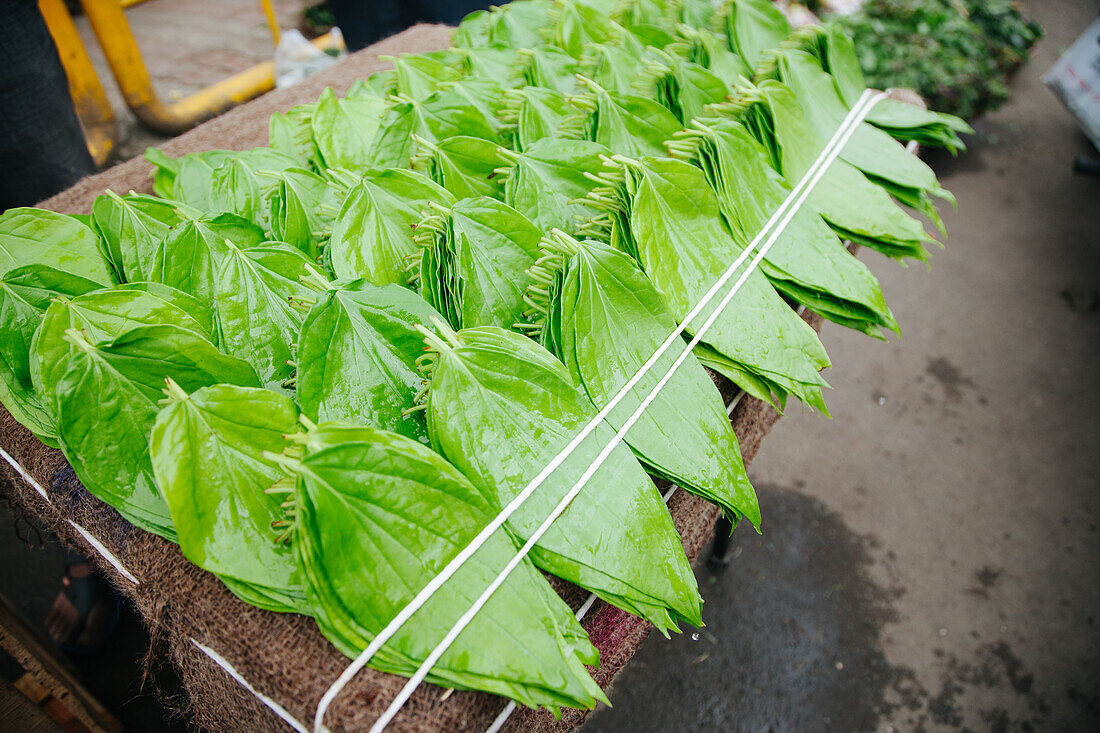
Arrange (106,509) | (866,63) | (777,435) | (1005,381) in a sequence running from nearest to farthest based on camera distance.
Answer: (106,509) < (777,435) < (1005,381) < (866,63)

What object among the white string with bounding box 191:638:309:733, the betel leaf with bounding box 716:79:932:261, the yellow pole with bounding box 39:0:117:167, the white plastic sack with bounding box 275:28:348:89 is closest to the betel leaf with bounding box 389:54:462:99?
the betel leaf with bounding box 716:79:932:261

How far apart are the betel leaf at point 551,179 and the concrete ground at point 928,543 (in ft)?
4.22

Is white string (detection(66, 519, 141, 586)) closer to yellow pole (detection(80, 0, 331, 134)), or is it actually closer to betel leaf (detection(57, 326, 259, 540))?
betel leaf (detection(57, 326, 259, 540))

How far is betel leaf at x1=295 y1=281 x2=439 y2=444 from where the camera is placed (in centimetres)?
75

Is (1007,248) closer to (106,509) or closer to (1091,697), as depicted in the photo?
(1091,697)

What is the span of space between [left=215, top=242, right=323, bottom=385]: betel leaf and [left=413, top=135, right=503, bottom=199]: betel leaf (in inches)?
11.6

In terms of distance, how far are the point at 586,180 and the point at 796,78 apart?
2.05 ft

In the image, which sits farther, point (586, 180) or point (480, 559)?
point (586, 180)

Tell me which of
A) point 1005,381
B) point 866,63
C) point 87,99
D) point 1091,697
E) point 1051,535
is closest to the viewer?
point 1091,697

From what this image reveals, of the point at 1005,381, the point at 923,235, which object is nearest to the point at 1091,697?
the point at 1005,381

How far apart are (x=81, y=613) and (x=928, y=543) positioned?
2.47 meters

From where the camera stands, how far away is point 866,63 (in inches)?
131

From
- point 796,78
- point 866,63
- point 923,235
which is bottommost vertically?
point 866,63

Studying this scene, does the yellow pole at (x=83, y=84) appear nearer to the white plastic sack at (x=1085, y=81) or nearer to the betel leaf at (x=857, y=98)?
the betel leaf at (x=857, y=98)
